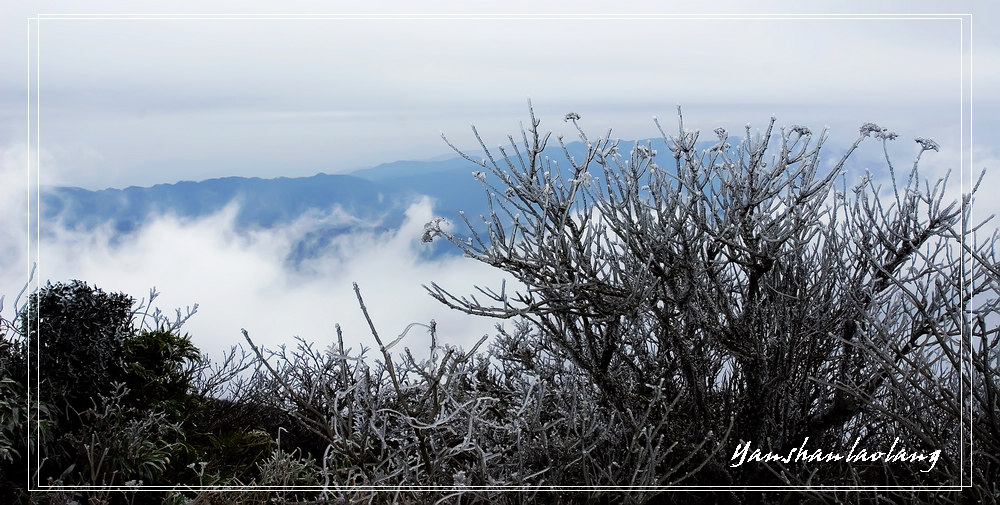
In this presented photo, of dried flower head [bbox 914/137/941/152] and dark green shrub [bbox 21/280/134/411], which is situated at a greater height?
dried flower head [bbox 914/137/941/152]

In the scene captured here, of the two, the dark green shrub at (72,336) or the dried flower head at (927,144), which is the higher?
the dried flower head at (927,144)

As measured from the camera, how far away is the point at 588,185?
4.18 m

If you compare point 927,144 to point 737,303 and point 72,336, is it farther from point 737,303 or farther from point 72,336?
point 72,336

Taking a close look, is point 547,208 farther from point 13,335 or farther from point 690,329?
point 13,335

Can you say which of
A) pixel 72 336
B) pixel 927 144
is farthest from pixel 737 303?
pixel 72 336

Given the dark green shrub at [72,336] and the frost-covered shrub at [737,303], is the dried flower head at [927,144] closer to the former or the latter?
the frost-covered shrub at [737,303]

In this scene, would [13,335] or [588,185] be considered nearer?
[588,185]

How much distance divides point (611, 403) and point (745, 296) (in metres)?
0.93

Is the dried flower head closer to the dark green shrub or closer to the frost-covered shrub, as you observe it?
the frost-covered shrub

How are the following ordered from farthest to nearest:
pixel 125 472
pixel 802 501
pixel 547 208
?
1. pixel 125 472
2. pixel 802 501
3. pixel 547 208

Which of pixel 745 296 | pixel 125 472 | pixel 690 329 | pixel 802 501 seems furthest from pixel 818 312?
pixel 125 472

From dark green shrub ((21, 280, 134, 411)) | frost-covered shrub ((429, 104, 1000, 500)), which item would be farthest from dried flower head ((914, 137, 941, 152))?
dark green shrub ((21, 280, 134, 411))

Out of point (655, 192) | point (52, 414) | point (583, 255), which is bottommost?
point (52, 414)

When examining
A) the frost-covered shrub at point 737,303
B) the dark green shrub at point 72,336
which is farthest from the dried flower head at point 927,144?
the dark green shrub at point 72,336
